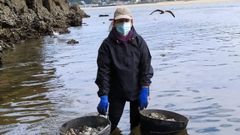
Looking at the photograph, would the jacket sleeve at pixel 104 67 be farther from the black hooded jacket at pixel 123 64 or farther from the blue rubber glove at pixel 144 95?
the blue rubber glove at pixel 144 95

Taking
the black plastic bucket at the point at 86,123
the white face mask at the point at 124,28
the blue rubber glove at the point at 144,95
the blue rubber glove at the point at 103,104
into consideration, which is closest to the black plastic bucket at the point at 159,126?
the blue rubber glove at the point at 144,95

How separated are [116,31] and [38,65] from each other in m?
13.2

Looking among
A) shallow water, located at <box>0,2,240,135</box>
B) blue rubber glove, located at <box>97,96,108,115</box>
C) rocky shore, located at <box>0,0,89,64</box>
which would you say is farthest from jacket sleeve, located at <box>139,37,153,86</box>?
rocky shore, located at <box>0,0,89,64</box>

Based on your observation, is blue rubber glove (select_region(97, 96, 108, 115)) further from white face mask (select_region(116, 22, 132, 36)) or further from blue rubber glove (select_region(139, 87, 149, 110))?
white face mask (select_region(116, 22, 132, 36))

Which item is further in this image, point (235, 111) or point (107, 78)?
point (235, 111)

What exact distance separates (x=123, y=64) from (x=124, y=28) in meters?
0.60

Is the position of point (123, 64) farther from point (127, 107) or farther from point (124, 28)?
point (127, 107)

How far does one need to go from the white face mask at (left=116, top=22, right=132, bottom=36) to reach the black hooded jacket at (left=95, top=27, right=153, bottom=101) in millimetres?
95

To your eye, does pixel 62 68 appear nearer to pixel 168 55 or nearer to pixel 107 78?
pixel 168 55

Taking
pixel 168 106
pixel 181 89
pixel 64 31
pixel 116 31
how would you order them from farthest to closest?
pixel 64 31 → pixel 181 89 → pixel 168 106 → pixel 116 31

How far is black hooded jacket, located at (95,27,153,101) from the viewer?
23.7 feet

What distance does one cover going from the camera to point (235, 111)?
9.87m

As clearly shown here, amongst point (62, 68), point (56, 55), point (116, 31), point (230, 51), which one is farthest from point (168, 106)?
point (56, 55)

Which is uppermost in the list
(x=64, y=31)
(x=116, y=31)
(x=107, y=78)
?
(x=116, y=31)
